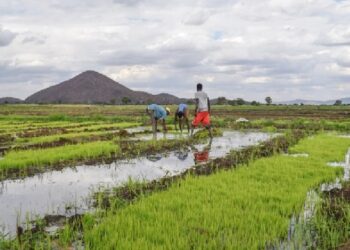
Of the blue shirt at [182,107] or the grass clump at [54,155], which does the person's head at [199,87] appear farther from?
the grass clump at [54,155]

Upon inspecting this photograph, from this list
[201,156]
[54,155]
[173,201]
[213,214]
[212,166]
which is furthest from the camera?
[201,156]

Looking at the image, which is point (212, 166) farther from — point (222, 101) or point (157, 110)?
point (222, 101)

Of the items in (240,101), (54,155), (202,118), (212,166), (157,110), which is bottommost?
(212,166)

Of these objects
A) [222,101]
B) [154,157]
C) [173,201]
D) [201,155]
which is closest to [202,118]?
[201,155]

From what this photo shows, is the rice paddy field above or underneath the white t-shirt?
underneath

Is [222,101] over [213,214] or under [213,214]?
over

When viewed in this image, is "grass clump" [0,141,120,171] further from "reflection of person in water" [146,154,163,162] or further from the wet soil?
the wet soil

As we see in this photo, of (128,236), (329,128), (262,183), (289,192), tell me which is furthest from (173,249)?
(329,128)

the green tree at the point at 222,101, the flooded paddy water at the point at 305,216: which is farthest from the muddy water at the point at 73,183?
the green tree at the point at 222,101

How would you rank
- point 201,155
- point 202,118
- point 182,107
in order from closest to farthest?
point 201,155 < point 202,118 < point 182,107

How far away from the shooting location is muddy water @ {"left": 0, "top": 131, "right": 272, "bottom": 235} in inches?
209

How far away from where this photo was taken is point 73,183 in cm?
704

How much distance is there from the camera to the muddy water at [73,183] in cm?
530

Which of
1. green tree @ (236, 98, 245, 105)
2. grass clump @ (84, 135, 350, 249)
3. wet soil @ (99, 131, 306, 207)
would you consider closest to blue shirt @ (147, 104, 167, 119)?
wet soil @ (99, 131, 306, 207)
